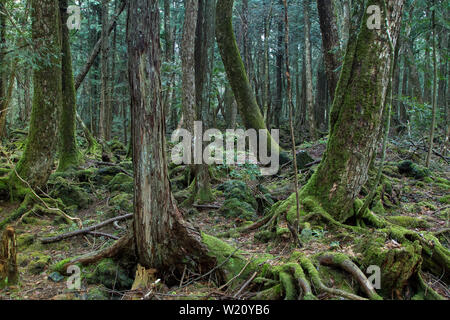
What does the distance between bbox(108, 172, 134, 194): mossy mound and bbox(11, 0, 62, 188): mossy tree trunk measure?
211 cm

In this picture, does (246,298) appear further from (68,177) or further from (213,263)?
(68,177)

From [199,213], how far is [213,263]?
342 cm

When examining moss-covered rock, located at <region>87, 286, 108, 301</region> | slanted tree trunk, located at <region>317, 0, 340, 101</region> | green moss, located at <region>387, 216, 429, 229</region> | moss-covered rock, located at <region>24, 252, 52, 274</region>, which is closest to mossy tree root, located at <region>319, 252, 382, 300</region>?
green moss, located at <region>387, 216, 429, 229</region>

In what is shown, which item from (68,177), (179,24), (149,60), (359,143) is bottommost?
(68,177)

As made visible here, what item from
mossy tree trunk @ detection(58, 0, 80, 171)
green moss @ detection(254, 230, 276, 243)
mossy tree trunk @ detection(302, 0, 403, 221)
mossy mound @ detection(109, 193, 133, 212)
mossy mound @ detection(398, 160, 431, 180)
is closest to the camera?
mossy tree trunk @ detection(302, 0, 403, 221)

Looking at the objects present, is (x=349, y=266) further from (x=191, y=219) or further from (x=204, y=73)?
(x=204, y=73)

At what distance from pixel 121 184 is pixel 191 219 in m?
3.12

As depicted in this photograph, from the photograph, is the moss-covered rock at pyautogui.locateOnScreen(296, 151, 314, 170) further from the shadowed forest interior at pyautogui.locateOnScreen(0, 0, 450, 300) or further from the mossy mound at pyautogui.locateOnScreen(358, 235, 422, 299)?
the mossy mound at pyautogui.locateOnScreen(358, 235, 422, 299)

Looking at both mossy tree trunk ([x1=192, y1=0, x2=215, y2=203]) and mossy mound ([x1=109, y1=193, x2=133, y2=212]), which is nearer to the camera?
mossy mound ([x1=109, y1=193, x2=133, y2=212])

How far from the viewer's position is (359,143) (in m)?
5.06

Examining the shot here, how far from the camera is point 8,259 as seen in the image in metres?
4.13

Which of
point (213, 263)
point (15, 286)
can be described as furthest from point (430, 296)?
point (15, 286)

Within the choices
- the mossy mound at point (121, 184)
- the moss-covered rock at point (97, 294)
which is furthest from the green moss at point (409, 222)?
the mossy mound at point (121, 184)

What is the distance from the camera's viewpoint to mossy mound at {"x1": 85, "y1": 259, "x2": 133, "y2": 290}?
14.0ft
